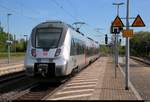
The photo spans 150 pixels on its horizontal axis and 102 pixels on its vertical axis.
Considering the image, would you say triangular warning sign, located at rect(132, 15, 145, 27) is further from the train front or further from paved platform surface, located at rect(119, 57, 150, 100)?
the train front

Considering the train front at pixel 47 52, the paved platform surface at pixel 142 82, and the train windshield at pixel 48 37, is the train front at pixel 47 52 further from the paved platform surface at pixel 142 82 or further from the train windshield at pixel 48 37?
the paved platform surface at pixel 142 82

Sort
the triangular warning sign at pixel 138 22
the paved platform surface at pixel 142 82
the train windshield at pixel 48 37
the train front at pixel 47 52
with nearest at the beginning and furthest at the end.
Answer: the paved platform surface at pixel 142 82
the triangular warning sign at pixel 138 22
the train front at pixel 47 52
the train windshield at pixel 48 37

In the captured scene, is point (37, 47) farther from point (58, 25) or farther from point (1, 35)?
point (1, 35)

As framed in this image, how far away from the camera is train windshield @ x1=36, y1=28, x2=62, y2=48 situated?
21.3m

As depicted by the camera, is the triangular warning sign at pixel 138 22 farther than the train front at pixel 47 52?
No

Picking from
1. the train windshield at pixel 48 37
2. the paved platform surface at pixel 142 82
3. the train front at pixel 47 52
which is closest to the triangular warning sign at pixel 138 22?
the paved platform surface at pixel 142 82

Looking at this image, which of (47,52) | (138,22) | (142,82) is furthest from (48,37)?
(142,82)

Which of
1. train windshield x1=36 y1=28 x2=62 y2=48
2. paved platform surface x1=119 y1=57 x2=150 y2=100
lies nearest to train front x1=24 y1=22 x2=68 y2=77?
train windshield x1=36 y1=28 x2=62 y2=48

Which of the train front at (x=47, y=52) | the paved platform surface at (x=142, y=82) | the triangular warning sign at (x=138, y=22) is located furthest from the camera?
the train front at (x=47, y=52)

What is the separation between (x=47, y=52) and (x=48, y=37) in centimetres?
100

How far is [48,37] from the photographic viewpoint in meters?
21.6

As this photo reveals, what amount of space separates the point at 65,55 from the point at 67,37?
49.4 inches

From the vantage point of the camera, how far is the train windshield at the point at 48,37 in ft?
69.9

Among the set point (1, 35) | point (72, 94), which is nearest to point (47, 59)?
point (72, 94)
